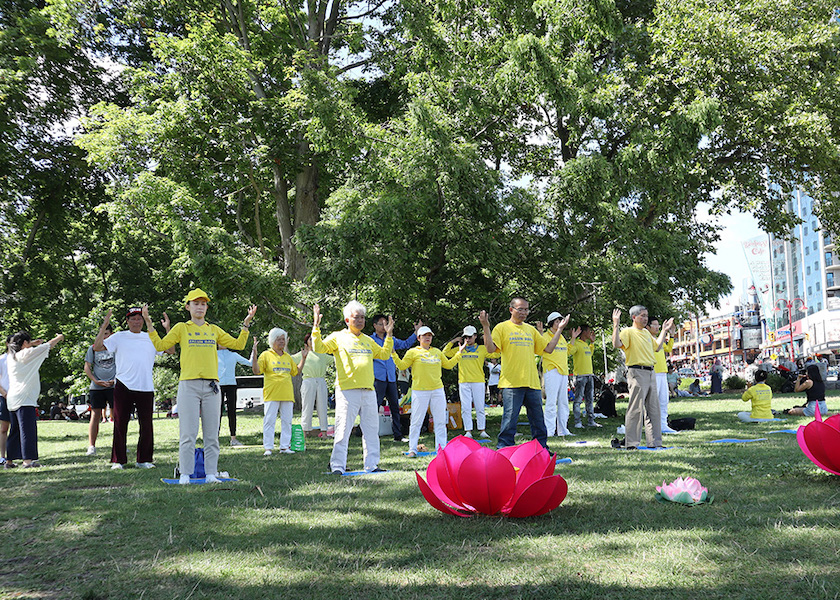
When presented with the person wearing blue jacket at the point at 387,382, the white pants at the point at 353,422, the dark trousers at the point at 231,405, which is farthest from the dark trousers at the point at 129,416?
the person wearing blue jacket at the point at 387,382

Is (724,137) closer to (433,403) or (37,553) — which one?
(433,403)

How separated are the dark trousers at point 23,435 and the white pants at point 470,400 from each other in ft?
21.8

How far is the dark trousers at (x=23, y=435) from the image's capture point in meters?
9.25

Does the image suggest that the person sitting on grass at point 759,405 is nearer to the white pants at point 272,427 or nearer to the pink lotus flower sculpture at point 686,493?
the white pants at point 272,427

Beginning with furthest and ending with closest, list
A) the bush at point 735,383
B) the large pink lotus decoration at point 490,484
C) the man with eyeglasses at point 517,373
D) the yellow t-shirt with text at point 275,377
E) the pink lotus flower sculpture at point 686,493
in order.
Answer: the bush at point 735,383, the yellow t-shirt with text at point 275,377, the man with eyeglasses at point 517,373, the pink lotus flower sculpture at point 686,493, the large pink lotus decoration at point 490,484

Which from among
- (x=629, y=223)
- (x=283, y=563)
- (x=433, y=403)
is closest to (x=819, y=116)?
(x=629, y=223)

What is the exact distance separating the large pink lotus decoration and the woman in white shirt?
6.13 m

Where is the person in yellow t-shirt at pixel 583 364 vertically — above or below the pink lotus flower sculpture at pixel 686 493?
above

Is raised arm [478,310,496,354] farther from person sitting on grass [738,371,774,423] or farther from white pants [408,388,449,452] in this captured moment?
person sitting on grass [738,371,774,423]

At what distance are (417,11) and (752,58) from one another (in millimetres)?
9184

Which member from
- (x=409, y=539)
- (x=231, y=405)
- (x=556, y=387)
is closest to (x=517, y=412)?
(x=409, y=539)

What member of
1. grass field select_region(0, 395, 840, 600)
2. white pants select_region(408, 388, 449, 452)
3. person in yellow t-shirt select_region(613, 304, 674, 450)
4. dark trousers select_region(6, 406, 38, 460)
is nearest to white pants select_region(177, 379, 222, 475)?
grass field select_region(0, 395, 840, 600)

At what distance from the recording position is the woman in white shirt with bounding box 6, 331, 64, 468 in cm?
917

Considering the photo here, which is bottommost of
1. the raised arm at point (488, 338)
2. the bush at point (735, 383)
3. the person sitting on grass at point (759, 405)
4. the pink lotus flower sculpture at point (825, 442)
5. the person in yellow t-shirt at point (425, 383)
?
the bush at point (735, 383)
